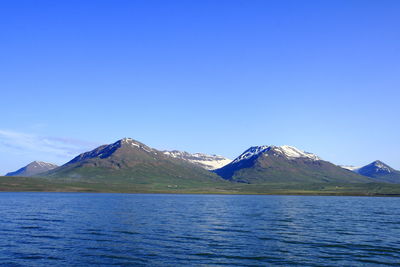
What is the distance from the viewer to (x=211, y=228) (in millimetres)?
82812

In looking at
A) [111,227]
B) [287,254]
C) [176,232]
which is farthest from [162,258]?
[111,227]

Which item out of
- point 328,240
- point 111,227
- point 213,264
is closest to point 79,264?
point 213,264

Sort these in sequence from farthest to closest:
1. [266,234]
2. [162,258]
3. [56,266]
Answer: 1. [266,234]
2. [162,258]
3. [56,266]

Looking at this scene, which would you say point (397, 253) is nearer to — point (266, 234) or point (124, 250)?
point (266, 234)

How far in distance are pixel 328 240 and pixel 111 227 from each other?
149 ft

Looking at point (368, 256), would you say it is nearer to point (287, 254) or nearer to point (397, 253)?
point (397, 253)

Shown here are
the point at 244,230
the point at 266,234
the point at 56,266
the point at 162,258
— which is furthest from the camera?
the point at 244,230

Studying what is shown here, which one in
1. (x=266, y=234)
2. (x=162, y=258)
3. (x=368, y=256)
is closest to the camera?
(x=162, y=258)

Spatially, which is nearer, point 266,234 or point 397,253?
point 397,253

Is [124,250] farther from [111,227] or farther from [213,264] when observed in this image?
[111,227]

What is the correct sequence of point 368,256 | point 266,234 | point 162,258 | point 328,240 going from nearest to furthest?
point 162,258 < point 368,256 < point 328,240 < point 266,234

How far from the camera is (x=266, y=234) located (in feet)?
246

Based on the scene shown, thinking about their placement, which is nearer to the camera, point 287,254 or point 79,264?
point 79,264

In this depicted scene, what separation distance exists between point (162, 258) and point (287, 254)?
61.0 feet
